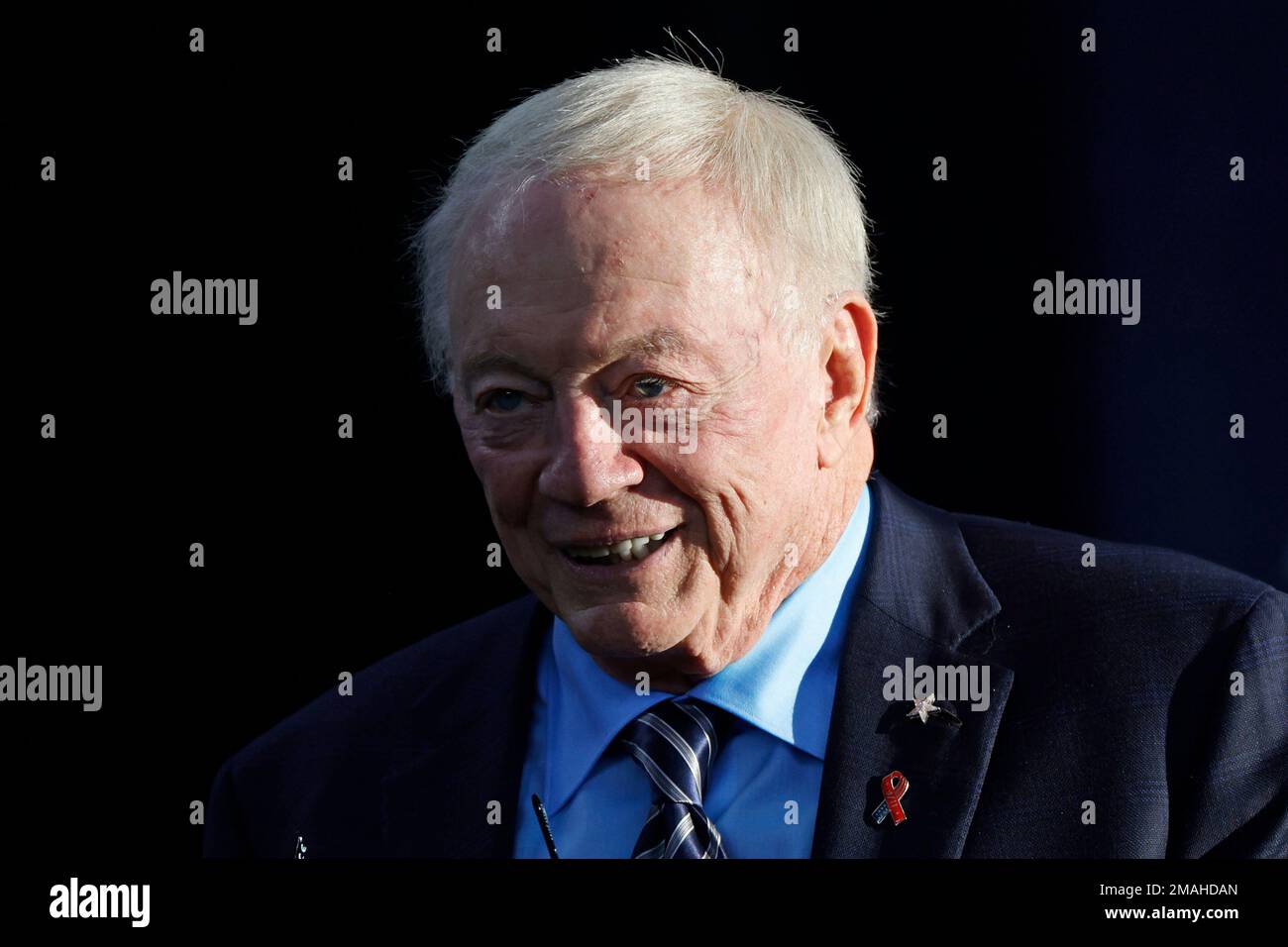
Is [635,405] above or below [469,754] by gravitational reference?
above

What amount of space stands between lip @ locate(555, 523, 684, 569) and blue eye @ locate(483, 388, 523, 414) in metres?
0.27

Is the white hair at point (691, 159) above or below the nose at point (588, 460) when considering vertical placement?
above

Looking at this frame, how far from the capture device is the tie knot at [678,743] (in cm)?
263

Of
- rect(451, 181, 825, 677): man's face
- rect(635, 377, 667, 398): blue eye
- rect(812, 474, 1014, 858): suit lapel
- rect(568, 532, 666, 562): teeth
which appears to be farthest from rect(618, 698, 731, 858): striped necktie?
rect(635, 377, 667, 398): blue eye

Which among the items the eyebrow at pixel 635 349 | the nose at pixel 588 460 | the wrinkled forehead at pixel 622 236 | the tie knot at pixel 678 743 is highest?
the wrinkled forehead at pixel 622 236

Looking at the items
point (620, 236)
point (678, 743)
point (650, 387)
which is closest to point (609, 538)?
point (650, 387)

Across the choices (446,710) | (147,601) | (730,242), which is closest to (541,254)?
(730,242)

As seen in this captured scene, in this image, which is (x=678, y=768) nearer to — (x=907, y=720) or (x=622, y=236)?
(x=907, y=720)

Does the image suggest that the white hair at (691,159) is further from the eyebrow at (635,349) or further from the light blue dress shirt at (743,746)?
the light blue dress shirt at (743,746)

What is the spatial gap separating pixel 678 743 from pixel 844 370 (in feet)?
2.50

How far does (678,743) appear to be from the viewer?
2.69 m

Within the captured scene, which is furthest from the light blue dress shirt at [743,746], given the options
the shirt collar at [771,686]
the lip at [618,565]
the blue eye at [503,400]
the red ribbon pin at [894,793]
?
the blue eye at [503,400]

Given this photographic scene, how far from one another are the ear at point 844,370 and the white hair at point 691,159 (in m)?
0.04

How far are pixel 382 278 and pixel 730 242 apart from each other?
1461 mm
